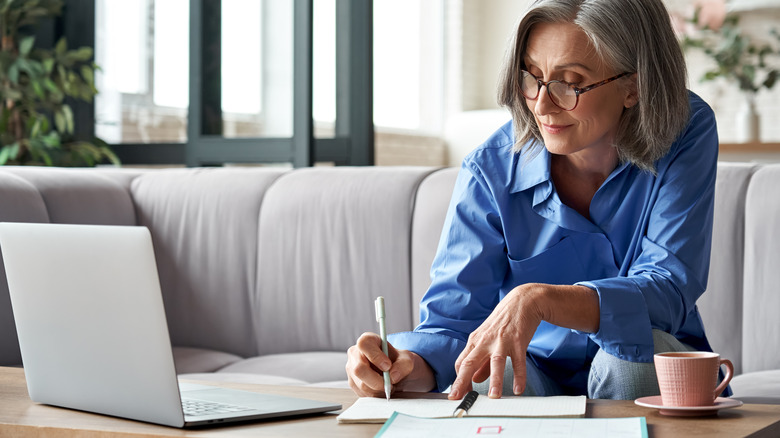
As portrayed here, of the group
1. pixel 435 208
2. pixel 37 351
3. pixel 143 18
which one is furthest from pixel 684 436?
pixel 143 18

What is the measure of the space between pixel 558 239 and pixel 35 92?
2.67 metres

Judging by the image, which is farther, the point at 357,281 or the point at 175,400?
the point at 357,281

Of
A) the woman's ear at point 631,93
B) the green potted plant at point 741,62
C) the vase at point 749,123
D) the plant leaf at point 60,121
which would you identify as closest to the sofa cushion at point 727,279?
the woman's ear at point 631,93

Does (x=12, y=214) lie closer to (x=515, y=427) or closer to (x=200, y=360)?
(x=200, y=360)

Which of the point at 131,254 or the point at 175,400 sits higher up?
the point at 131,254

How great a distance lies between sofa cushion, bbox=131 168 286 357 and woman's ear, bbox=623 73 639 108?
1.40 metres

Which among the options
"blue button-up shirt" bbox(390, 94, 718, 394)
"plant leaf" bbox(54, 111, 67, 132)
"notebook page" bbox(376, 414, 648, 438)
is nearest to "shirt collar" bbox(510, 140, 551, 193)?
"blue button-up shirt" bbox(390, 94, 718, 394)

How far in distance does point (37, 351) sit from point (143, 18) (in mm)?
3295

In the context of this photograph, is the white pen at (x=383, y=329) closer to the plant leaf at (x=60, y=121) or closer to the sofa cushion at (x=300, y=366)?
the sofa cushion at (x=300, y=366)

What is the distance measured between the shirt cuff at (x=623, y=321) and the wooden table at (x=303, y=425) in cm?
17

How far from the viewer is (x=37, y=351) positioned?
121cm

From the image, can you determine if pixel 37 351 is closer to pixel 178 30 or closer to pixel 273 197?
pixel 273 197

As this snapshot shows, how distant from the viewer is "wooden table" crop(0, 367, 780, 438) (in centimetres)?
100

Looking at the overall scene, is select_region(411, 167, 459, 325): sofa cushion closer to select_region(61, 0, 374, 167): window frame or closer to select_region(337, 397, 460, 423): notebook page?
select_region(61, 0, 374, 167): window frame
